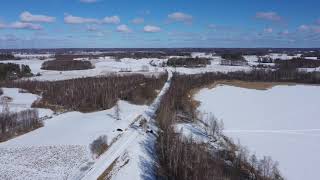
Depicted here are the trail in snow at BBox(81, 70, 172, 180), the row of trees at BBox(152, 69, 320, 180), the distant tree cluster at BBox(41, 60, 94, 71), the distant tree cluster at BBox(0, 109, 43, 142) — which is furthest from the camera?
the distant tree cluster at BBox(41, 60, 94, 71)

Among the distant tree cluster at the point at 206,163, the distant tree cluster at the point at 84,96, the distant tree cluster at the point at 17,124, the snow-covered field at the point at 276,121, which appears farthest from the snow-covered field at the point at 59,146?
the snow-covered field at the point at 276,121

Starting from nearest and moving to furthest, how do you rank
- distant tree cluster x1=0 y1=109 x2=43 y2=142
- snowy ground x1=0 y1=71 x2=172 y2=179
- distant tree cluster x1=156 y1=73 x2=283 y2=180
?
distant tree cluster x1=156 y1=73 x2=283 y2=180 < snowy ground x1=0 y1=71 x2=172 y2=179 < distant tree cluster x1=0 y1=109 x2=43 y2=142

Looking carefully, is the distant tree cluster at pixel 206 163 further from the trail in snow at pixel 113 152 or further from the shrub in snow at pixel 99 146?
the shrub in snow at pixel 99 146

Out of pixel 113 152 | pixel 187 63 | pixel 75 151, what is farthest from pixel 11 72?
pixel 113 152

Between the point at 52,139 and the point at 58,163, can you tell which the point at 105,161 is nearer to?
the point at 58,163

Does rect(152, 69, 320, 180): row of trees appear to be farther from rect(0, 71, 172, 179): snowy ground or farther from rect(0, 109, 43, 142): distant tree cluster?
rect(0, 109, 43, 142): distant tree cluster

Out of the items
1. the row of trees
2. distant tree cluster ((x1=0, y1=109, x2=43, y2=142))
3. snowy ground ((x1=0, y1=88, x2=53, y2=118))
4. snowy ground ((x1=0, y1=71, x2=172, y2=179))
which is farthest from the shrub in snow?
snowy ground ((x1=0, y1=88, x2=53, y2=118))
